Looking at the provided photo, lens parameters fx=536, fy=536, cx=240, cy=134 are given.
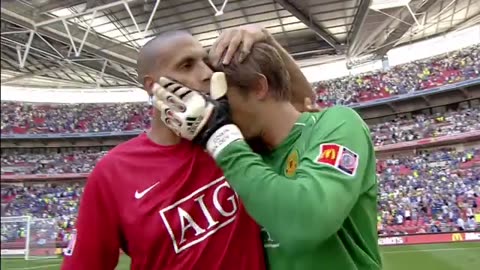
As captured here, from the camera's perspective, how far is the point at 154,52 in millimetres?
1637

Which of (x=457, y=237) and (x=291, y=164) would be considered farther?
(x=457, y=237)

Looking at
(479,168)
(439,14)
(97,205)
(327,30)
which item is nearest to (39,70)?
(327,30)

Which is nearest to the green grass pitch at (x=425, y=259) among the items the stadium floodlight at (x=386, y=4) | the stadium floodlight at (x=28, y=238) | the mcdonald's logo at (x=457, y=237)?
the mcdonald's logo at (x=457, y=237)

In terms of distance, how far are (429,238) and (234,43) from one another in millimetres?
15614

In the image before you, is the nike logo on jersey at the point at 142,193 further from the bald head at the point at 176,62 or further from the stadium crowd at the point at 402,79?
the stadium crowd at the point at 402,79

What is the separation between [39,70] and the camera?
29.5 meters

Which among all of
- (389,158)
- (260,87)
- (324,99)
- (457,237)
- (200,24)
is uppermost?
(200,24)

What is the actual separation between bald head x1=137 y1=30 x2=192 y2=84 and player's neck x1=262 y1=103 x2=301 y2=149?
375 mm

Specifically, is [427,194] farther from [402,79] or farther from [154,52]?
[154,52]

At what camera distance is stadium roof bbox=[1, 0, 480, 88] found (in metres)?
19.2

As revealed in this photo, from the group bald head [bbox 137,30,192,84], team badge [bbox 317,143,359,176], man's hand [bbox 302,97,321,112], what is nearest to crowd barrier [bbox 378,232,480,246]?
man's hand [bbox 302,97,321,112]

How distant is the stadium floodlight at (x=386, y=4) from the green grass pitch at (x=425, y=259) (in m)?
8.68

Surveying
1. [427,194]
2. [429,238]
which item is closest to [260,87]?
[429,238]

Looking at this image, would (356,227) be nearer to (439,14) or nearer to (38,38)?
(439,14)
